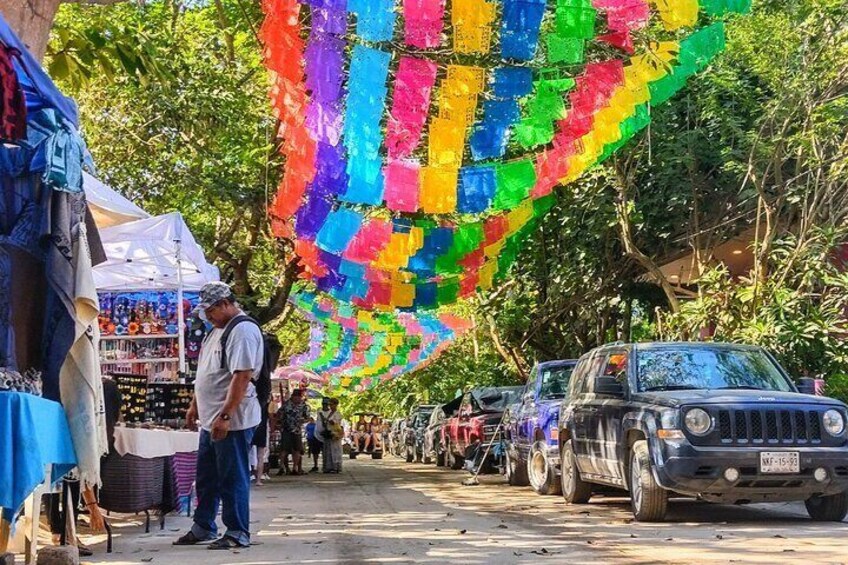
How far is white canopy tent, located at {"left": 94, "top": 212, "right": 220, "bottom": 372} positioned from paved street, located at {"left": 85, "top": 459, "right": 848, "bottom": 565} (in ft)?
10.4

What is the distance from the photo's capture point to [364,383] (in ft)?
194

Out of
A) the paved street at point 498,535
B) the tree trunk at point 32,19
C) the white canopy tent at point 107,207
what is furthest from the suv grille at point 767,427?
the tree trunk at point 32,19

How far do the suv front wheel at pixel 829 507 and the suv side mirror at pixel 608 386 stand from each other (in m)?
2.19

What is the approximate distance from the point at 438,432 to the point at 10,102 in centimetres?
2559

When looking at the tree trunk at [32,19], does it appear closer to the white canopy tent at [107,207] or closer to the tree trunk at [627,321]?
the white canopy tent at [107,207]

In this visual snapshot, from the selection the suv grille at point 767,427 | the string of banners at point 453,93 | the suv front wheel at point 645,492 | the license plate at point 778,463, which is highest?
the string of banners at point 453,93

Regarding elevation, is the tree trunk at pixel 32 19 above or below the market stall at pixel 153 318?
above

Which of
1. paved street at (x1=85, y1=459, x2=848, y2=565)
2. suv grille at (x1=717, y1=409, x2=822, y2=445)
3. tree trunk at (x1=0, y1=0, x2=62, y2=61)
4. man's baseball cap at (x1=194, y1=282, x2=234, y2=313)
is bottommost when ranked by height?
paved street at (x1=85, y1=459, x2=848, y2=565)

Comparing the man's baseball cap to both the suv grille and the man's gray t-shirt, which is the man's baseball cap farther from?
the suv grille

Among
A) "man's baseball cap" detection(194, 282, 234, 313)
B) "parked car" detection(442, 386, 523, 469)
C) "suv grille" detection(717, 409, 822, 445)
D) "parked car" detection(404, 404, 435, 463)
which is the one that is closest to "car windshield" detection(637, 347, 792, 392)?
"suv grille" detection(717, 409, 822, 445)

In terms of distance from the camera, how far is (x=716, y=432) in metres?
11.6

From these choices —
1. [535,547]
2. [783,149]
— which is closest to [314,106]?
[535,547]

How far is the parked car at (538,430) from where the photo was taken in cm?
1712

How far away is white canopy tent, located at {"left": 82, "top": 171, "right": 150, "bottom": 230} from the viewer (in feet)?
37.9
